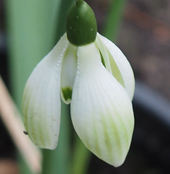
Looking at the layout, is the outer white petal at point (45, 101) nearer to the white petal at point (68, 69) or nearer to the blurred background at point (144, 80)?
the white petal at point (68, 69)

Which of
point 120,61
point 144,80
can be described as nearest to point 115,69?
point 120,61

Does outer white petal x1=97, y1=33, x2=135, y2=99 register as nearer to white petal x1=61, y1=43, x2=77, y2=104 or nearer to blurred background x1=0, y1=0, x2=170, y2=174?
white petal x1=61, y1=43, x2=77, y2=104

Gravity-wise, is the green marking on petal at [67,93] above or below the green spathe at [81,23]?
below

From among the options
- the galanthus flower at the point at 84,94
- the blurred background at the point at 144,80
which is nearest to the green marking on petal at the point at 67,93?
the galanthus flower at the point at 84,94

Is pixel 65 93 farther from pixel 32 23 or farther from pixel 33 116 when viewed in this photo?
pixel 32 23

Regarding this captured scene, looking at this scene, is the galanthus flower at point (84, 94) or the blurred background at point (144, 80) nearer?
the galanthus flower at point (84, 94)

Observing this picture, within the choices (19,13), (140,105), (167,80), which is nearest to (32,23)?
(19,13)

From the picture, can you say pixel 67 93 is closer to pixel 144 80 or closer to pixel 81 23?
pixel 81 23

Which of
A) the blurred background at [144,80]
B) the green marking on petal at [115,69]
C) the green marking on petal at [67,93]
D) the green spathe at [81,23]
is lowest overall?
the blurred background at [144,80]
